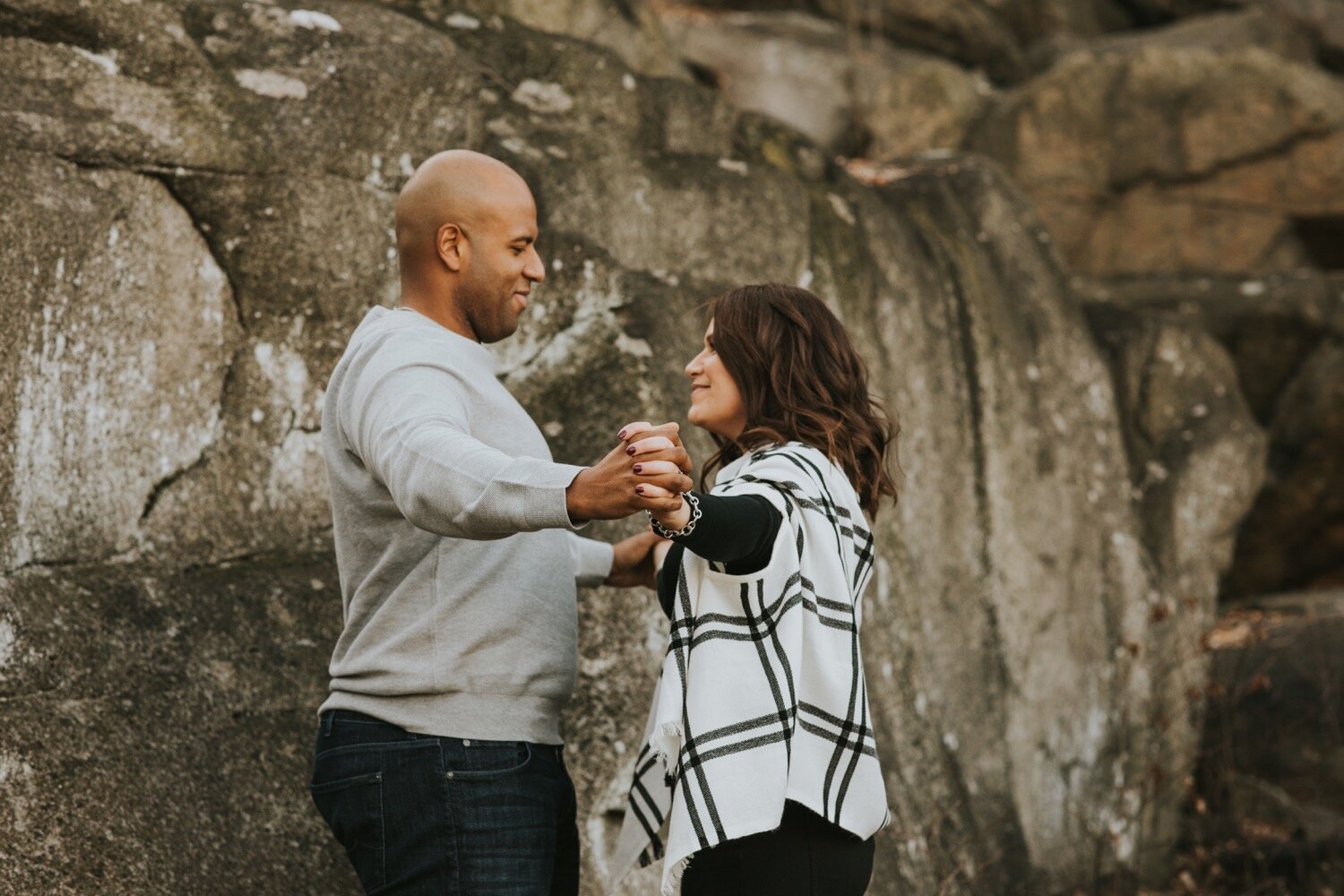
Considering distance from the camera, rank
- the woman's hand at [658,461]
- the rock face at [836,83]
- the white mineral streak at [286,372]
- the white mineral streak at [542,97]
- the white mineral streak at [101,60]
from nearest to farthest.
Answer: the woman's hand at [658,461]
the white mineral streak at [101,60]
the white mineral streak at [286,372]
the white mineral streak at [542,97]
the rock face at [836,83]

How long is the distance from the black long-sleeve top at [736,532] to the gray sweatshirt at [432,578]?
0.98ft

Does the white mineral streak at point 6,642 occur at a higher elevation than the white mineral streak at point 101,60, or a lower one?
lower

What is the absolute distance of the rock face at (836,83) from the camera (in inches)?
418

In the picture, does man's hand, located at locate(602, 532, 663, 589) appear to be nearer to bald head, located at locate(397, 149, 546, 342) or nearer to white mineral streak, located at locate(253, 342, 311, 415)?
bald head, located at locate(397, 149, 546, 342)

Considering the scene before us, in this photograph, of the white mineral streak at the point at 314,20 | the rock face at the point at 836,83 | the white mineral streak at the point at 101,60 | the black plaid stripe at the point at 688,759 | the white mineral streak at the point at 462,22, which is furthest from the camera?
the rock face at the point at 836,83

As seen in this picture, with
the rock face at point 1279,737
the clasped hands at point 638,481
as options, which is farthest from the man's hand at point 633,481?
the rock face at point 1279,737

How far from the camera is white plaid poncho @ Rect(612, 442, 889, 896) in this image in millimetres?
2594

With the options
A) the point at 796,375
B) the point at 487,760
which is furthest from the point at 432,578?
the point at 796,375

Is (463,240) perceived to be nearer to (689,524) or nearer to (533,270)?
Result: (533,270)

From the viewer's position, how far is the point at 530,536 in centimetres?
284

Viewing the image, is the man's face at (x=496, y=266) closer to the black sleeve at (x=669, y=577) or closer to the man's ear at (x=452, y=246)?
the man's ear at (x=452, y=246)

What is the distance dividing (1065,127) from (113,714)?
840 centimetres

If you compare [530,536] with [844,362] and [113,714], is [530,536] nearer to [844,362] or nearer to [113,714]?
[844,362]

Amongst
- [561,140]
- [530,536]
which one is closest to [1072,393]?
[561,140]
